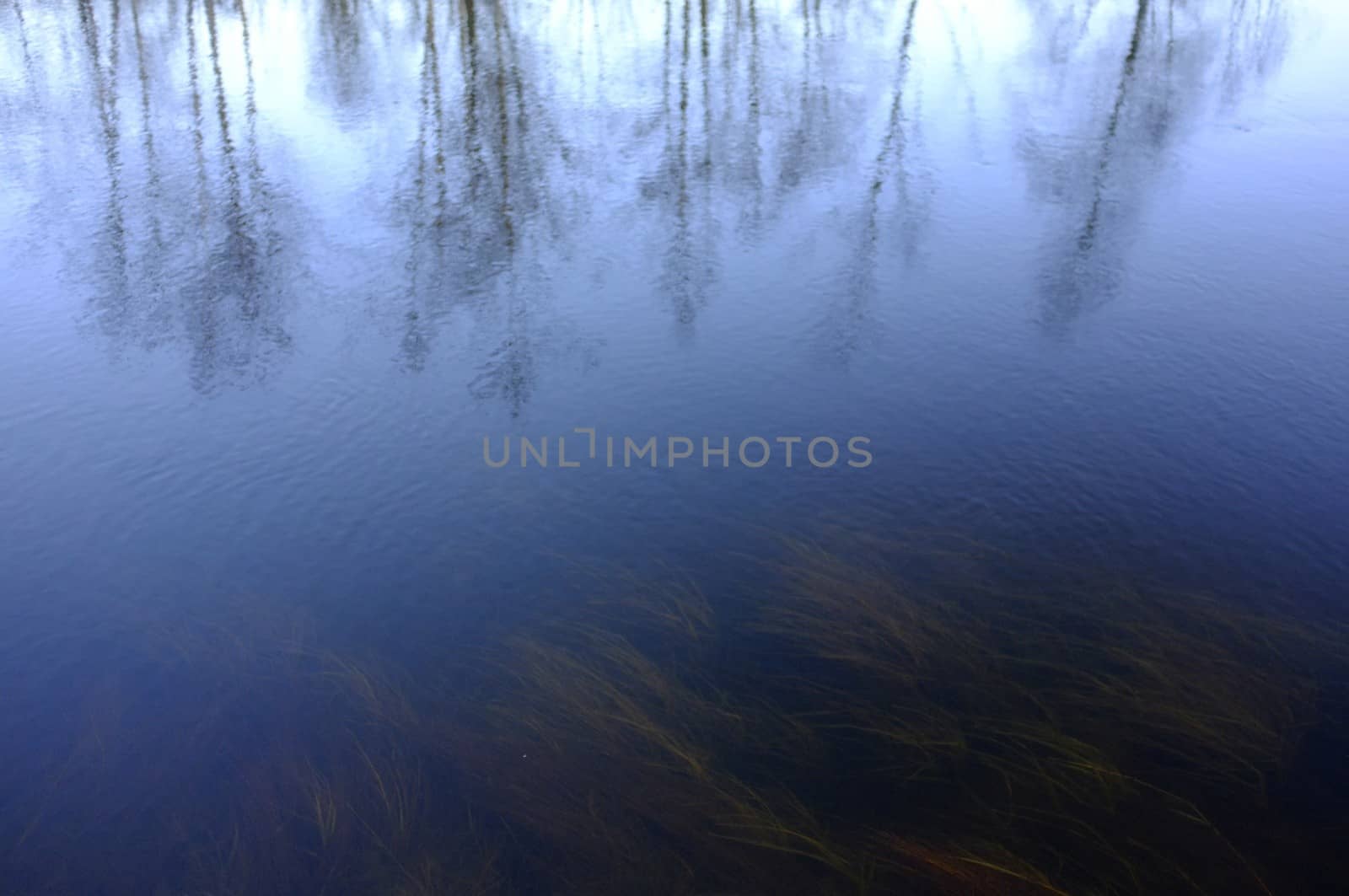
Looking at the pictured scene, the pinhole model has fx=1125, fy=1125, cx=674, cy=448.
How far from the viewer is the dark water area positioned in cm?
690

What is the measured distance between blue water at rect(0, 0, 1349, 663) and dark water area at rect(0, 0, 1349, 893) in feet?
0.22

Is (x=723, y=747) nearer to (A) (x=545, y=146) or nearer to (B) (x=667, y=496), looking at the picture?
(B) (x=667, y=496)

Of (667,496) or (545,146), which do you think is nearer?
(667,496)

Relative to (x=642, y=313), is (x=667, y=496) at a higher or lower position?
lower

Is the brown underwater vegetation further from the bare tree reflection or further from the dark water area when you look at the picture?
the bare tree reflection

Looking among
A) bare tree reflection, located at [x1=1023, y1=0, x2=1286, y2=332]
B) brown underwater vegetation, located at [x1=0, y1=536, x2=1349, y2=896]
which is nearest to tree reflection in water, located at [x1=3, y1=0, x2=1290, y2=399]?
bare tree reflection, located at [x1=1023, y1=0, x2=1286, y2=332]

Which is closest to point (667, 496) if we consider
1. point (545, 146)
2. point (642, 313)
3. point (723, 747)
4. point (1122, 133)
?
point (723, 747)

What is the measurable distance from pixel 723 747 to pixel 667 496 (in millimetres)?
2998

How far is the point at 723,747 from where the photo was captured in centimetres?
734

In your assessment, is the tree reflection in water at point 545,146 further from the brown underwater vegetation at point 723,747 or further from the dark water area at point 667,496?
the brown underwater vegetation at point 723,747

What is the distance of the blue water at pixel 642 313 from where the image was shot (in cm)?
945

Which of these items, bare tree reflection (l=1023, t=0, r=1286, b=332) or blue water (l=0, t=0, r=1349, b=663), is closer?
blue water (l=0, t=0, r=1349, b=663)

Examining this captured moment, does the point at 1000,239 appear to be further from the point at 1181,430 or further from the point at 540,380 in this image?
the point at 540,380

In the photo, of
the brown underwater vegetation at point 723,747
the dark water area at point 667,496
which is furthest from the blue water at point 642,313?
the brown underwater vegetation at point 723,747
